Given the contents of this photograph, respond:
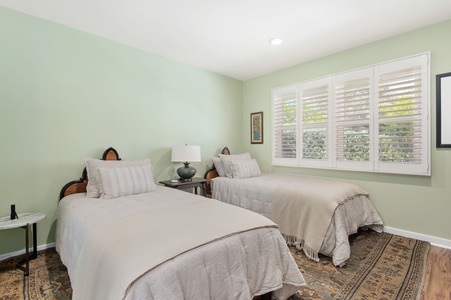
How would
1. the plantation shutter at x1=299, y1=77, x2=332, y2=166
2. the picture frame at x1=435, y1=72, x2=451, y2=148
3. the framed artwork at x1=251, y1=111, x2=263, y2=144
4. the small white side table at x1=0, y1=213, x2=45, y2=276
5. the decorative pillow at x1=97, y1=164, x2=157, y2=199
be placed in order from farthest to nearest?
the framed artwork at x1=251, y1=111, x2=263, y2=144
the plantation shutter at x1=299, y1=77, x2=332, y2=166
the picture frame at x1=435, y1=72, x2=451, y2=148
the decorative pillow at x1=97, y1=164, x2=157, y2=199
the small white side table at x1=0, y1=213, x2=45, y2=276

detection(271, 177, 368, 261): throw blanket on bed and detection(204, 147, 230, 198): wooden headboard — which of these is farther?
detection(204, 147, 230, 198): wooden headboard

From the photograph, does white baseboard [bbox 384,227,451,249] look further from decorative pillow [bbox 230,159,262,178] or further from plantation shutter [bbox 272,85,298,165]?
decorative pillow [bbox 230,159,262,178]

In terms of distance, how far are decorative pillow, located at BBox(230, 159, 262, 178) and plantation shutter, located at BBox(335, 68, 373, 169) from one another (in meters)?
1.30

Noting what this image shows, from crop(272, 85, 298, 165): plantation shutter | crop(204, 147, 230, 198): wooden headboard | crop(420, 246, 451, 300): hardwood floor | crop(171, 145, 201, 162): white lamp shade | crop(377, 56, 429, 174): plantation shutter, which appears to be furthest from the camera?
crop(272, 85, 298, 165): plantation shutter

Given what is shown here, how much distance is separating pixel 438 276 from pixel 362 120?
1.91 m

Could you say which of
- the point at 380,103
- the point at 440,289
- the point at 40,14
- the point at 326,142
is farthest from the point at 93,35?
the point at 440,289

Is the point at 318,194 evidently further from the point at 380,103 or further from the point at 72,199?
the point at 72,199

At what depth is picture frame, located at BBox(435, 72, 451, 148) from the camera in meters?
2.50

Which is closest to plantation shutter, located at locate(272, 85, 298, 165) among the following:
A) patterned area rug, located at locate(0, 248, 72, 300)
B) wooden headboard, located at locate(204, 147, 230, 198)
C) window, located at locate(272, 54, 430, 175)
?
window, located at locate(272, 54, 430, 175)

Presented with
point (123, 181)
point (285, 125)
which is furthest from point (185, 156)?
point (285, 125)

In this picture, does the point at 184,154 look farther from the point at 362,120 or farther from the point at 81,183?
the point at 362,120

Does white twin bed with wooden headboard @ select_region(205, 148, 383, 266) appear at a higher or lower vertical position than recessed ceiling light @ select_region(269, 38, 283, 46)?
→ lower

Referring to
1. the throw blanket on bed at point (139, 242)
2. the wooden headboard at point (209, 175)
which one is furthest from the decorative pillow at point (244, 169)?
the throw blanket on bed at point (139, 242)

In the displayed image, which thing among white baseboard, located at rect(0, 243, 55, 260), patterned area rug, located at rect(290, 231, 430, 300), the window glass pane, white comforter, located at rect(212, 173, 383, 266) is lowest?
patterned area rug, located at rect(290, 231, 430, 300)
